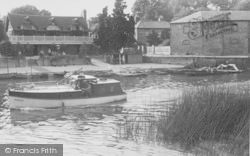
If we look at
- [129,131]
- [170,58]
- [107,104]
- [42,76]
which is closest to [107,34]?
[170,58]

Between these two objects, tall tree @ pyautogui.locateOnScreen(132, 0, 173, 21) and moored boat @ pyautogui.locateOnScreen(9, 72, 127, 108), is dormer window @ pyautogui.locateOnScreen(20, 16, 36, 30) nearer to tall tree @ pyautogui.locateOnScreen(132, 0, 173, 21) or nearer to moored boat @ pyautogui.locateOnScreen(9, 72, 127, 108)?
tall tree @ pyautogui.locateOnScreen(132, 0, 173, 21)

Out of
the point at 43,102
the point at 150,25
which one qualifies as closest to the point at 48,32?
the point at 150,25

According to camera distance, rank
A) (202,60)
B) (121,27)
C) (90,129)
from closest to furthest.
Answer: (90,129), (202,60), (121,27)

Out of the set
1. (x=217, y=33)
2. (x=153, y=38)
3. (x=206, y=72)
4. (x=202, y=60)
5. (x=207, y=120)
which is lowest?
(x=206, y=72)

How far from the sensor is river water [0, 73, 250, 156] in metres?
17.0

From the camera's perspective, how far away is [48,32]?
75500 millimetres

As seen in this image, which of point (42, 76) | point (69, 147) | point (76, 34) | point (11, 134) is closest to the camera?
point (69, 147)

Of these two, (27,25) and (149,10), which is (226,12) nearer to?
(27,25)

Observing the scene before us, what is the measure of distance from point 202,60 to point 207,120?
4837cm

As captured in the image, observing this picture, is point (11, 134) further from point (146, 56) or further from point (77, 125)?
point (146, 56)

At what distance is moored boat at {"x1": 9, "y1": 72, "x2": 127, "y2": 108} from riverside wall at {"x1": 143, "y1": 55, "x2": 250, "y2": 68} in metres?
33.4

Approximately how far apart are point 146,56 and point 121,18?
26.9ft

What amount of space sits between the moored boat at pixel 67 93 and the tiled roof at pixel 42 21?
144 feet

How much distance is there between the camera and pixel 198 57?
65125 millimetres
